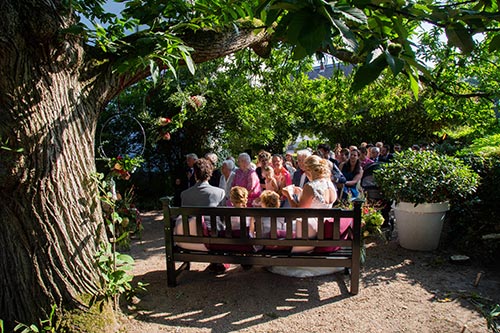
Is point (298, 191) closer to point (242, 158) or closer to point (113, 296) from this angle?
point (242, 158)

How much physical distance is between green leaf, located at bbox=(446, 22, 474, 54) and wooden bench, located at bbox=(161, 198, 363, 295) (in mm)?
2659

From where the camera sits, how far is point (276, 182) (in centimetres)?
621

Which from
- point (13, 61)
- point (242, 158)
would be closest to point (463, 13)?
point (13, 61)

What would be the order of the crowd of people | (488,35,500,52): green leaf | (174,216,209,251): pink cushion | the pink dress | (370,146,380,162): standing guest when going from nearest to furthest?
(488,35,500,52): green leaf, (174,216,209,251): pink cushion, the crowd of people, the pink dress, (370,146,380,162): standing guest

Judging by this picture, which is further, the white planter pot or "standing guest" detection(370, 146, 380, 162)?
"standing guest" detection(370, 146, 380, 162)

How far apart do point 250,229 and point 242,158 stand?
2.00 metres

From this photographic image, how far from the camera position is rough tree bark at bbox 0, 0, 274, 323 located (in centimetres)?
268

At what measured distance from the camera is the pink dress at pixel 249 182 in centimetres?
594

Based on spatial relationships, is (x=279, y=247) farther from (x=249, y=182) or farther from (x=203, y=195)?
(x=249, y=182)

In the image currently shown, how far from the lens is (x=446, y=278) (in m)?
4.37

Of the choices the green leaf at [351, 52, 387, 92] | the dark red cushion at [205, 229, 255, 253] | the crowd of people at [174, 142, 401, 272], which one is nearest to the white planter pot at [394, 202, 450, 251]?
the crowd of people at [174, 142, 401, 272]

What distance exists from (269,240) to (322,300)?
86 centimetres

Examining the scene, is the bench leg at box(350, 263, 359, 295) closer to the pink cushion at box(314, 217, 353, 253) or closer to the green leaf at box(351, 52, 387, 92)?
the pink cushion at box(314, 217, 353, 253)

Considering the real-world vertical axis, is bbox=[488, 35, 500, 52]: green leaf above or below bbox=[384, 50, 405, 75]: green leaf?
above
